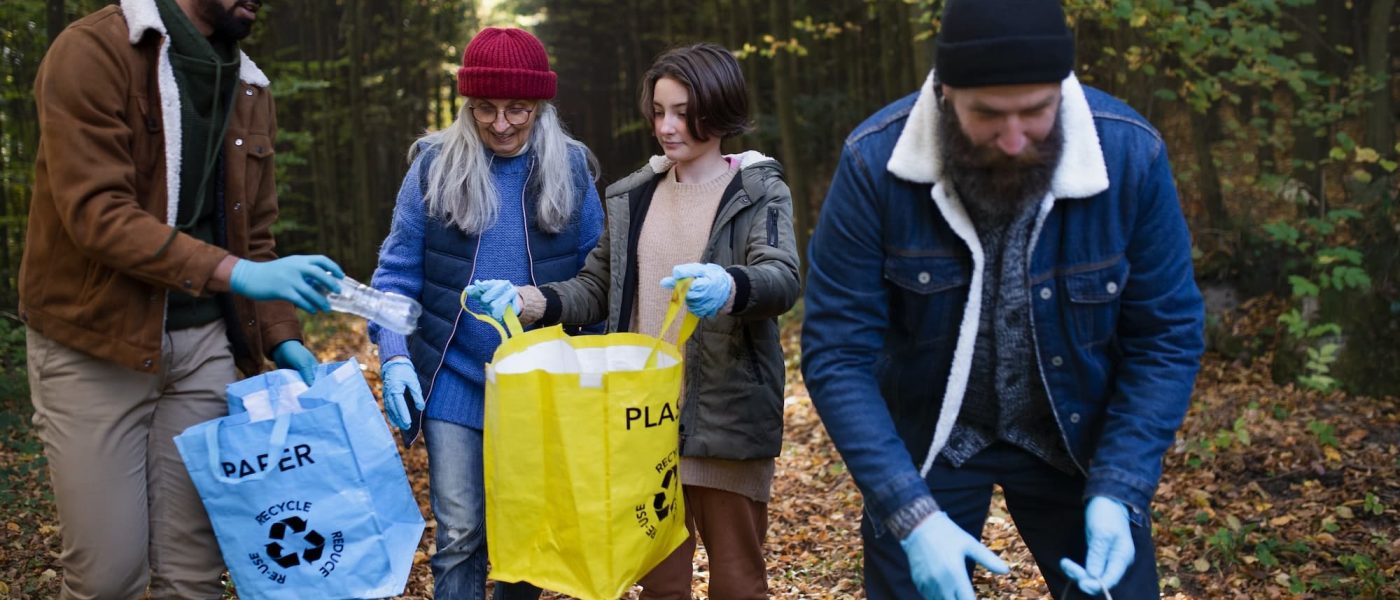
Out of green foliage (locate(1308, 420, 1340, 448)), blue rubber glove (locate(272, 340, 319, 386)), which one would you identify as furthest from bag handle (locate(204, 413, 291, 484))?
green foliage (locate(1308, 420, 1340, 448))

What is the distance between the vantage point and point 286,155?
1119cm

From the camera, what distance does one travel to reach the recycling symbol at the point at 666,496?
298 cm

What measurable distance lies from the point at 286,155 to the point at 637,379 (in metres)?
9.39

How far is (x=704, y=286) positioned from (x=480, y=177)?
3.14 ft

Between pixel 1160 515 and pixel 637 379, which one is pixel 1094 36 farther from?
pixel 637 379

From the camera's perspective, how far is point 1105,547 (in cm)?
227

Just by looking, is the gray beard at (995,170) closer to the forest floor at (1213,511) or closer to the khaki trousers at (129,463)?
the khaki trousers at (129,463)

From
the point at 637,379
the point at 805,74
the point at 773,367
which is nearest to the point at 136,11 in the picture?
the point at 637,379

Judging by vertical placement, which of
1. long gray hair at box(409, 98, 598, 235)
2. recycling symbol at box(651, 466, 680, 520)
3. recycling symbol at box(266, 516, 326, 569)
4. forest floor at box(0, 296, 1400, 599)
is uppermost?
long gray hair at box(409, 98, 598, 235)

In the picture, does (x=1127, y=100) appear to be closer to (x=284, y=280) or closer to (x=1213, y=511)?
(x=1213, y=511)

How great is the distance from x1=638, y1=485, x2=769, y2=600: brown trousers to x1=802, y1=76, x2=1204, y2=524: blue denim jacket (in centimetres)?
103

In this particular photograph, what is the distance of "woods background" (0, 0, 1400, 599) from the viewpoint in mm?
5504

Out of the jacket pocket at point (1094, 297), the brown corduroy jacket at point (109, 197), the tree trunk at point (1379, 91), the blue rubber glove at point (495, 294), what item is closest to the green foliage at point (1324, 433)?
the tree trunk at point (1379, 91)

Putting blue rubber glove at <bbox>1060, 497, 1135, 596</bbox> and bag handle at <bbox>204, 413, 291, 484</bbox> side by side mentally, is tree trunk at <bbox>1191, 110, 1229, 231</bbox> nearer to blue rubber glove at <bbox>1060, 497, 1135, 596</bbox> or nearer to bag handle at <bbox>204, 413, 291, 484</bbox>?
blue rubber glove at <bbox>1060, 497, 1135, 596</bbox>
